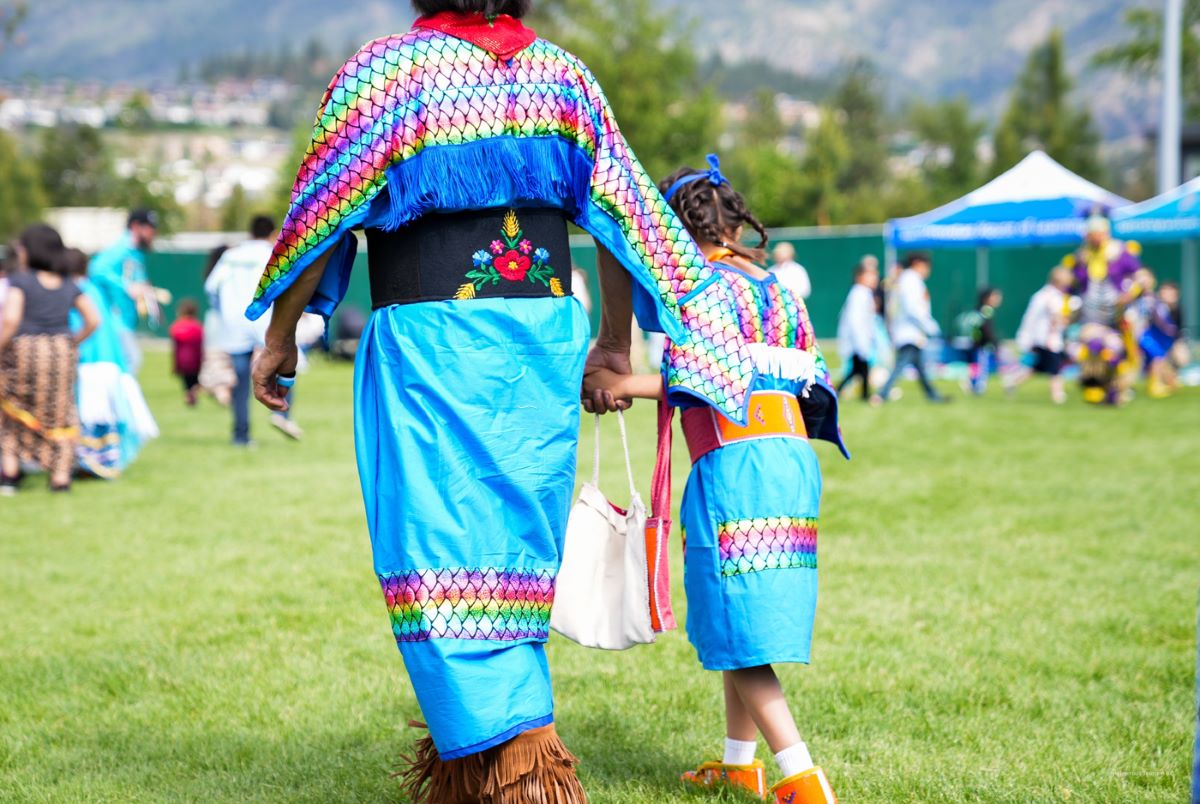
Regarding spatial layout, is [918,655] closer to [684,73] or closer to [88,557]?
[88,557]

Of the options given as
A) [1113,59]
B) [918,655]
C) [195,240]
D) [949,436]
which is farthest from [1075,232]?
[195,240]

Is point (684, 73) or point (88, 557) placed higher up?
point (684, 73)

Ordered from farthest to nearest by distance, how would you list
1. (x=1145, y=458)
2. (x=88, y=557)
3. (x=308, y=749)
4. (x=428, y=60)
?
(x=1145, y=458), (x=88, y=557), (x=308, y=749), (x=428, y=60)

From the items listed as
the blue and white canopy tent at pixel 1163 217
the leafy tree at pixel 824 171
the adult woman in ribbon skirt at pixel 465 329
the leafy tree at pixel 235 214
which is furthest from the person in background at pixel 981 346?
the leafy tree at pixel 235 214

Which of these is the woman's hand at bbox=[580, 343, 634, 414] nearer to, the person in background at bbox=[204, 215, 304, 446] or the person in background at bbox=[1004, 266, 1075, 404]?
the person in background at bbox=[204, 215, 304, 446]

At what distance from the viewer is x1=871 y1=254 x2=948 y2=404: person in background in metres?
16.0

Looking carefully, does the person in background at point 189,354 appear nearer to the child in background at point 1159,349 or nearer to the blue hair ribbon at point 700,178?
the child in background at point 1159,349

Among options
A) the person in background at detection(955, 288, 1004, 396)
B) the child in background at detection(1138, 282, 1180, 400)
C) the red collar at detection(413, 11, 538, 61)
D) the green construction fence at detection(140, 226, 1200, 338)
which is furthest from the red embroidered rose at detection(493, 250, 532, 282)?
the green construction fence at detection(140, 226, 1200, 338)

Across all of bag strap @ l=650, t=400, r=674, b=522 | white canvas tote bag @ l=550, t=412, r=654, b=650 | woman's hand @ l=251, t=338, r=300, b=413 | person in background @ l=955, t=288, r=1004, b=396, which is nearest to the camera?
woman's hand @ l=251, t=338, r=300, b=413

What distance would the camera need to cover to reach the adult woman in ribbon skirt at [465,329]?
298 cm

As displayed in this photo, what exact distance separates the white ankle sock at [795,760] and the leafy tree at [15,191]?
60607 mm

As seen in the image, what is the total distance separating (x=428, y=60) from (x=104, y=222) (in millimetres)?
64514

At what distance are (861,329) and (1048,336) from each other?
2.77 meters

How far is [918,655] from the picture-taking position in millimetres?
5152
